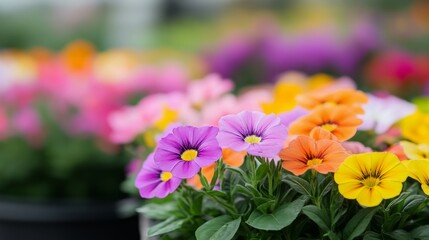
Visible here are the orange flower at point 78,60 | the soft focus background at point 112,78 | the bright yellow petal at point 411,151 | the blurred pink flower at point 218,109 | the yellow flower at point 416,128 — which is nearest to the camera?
the bright yellow petal at point 411,151

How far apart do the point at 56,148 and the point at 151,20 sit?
442 cm

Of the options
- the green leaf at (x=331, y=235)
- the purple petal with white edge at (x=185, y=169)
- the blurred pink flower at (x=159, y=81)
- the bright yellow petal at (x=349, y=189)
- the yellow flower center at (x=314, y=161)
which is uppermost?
the blurred pink flower at (x=159, y=81)

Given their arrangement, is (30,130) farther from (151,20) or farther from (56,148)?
(151,20)

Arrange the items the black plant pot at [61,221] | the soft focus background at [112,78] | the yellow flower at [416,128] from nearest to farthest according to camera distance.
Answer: the yellow flower at [416,128] → the black plant pot at [61,221] → the soft focus background at [112,78]

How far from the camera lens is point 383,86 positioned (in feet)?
6.69

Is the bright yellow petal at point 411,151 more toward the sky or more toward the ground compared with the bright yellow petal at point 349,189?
more toward the sky

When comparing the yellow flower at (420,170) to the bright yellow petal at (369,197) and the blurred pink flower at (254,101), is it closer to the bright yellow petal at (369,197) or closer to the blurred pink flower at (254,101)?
the bright yellow petal at (369,197)

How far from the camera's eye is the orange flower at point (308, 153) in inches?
28.7

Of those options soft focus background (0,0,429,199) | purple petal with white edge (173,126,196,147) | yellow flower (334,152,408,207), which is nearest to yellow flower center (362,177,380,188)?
yellow flower (334,152,408,207)

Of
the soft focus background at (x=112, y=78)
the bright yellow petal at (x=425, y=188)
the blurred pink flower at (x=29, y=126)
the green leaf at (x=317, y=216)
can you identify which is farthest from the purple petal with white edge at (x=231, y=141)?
the blurred pink flower at (x=29, y=126)

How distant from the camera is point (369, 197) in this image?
2.28 ft

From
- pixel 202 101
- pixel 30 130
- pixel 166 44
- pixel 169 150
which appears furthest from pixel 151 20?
pixel 169 150

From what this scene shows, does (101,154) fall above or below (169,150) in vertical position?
above

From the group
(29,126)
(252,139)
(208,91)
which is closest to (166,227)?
(252,139)
